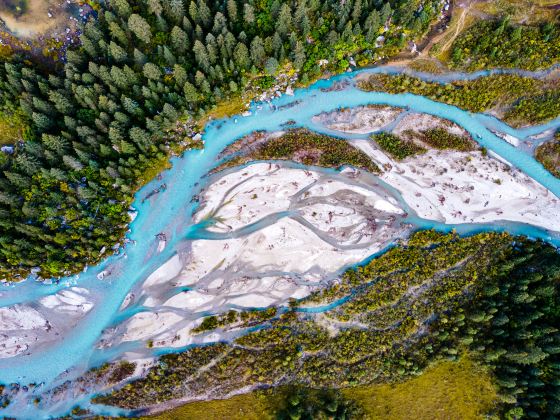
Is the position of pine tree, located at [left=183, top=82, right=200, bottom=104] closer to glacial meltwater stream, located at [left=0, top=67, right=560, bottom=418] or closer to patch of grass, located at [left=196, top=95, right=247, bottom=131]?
patch of grass, located at [left=196, top=95, right=247, bottom=131]

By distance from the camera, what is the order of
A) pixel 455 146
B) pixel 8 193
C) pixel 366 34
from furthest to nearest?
pixel 455 146 → pixel 366 34 → pixel 8 193

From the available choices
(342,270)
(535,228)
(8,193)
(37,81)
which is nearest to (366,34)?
(342,270)

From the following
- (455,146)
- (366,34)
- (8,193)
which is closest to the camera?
(8,193)

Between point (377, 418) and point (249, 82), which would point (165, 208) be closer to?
point (249, 82)

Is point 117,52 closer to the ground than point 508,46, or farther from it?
closer to the ground

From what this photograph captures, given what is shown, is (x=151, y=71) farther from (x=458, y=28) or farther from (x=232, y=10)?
(x=458, y=28)

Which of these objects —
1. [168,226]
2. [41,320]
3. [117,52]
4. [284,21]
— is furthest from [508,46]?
[41,320]

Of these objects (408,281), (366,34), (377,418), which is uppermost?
(366,34)
